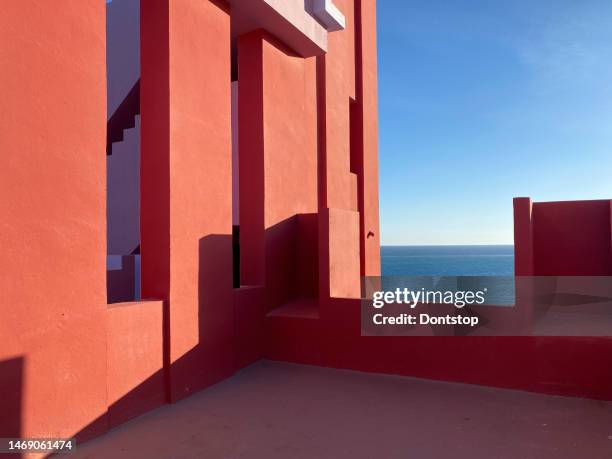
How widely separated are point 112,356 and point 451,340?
403 cm

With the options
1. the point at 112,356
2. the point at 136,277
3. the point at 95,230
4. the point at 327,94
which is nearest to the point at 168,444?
the point at 112,356

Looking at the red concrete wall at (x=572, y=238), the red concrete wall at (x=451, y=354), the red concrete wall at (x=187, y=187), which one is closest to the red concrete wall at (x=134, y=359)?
the red concrete wall at (x=187, y=187)

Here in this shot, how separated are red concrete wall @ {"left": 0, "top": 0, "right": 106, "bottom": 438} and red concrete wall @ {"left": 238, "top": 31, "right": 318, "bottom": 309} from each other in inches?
119

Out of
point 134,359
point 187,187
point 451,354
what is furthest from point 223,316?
point 451,354

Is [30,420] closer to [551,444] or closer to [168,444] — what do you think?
[168,444]

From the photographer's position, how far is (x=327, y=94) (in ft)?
33.9

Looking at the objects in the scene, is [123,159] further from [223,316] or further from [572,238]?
[572,238]

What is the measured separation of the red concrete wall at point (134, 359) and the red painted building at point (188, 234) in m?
0.02

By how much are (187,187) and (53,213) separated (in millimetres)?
1758

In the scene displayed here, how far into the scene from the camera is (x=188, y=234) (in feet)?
17.9

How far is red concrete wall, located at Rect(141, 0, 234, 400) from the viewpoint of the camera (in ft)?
17.1

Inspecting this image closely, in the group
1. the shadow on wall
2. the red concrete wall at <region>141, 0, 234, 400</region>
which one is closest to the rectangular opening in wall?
the shadow on wall

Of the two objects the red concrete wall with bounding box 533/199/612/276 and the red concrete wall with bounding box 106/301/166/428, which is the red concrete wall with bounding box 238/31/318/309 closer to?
the red concrete wall with bounding box 106/301/166/428

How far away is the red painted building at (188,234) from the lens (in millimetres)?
3760
